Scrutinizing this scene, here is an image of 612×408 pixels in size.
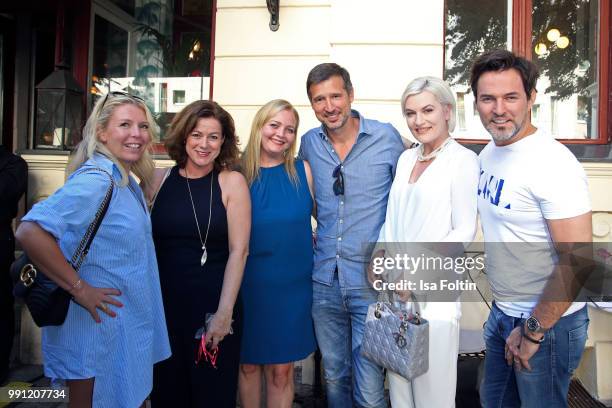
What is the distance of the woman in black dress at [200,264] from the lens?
2291 millimetres

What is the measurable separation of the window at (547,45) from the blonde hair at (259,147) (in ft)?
6.56

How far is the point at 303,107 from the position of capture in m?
3.92

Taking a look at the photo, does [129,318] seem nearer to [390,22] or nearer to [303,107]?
[303,107]

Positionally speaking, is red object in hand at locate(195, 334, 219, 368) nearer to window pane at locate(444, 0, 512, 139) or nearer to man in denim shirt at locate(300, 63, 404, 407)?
man in denim shirt at locate(300, 63, 404, 407)

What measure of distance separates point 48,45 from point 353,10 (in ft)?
14.9

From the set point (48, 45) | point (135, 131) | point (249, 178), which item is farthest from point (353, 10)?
point (48, 45)

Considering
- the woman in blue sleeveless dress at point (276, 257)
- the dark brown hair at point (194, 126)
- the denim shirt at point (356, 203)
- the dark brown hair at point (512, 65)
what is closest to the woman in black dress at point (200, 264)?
the dark brown hair at point (194, 126)

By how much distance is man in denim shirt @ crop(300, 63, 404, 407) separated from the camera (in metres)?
2.46

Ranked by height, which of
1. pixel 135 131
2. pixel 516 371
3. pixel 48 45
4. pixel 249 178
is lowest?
pixel 516 371

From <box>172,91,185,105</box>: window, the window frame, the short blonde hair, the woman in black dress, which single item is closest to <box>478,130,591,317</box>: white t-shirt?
the short blonde hair

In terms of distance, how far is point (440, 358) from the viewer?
2.07 m

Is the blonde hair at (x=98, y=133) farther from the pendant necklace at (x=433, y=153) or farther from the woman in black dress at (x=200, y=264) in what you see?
the pendant necklace at (x=433, y=153)

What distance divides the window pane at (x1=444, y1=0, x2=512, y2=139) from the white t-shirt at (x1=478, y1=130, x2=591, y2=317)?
2.15 metres

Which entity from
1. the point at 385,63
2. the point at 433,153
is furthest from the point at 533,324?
the point at 385,63
